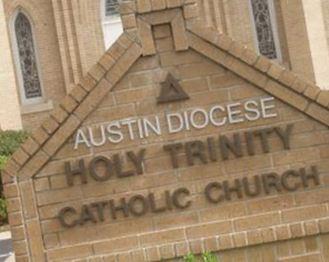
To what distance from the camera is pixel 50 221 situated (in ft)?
23.1

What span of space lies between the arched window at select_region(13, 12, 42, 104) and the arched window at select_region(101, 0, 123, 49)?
6.99 feet

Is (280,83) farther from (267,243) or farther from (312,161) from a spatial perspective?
(267,243)

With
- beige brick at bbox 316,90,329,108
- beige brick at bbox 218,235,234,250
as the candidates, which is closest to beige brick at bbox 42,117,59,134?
beige brick at bbox 218,235,234,250

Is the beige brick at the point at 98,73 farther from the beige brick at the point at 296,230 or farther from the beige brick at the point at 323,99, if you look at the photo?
the beige brick at the point at 296,230

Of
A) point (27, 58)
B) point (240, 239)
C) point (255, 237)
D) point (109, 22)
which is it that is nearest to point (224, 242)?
point (240, 239)

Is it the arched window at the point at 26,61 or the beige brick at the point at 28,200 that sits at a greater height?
the arched window at the point at 26,61

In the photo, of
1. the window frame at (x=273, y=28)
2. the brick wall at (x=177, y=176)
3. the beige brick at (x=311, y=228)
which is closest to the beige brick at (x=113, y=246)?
the brick wall at (x=177, y=176)

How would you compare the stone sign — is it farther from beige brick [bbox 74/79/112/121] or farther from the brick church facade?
the brick church facade

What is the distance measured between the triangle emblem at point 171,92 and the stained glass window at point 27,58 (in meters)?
19.1

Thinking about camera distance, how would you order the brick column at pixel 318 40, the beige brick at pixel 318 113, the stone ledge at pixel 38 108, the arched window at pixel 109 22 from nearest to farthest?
the beige brick at pixel 318 113
the brick column at pixel 318 40
the stone ledge at pixel 38 108
the arched window at pixel 109 22

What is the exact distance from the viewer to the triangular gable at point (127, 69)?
6.99 m

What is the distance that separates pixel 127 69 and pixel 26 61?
19.4 metres

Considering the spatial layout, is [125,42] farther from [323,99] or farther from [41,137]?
[323,99]

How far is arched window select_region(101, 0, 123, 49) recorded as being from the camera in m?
25.8
